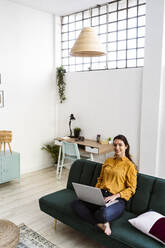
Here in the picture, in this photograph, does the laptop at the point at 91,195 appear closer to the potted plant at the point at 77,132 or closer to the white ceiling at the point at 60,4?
the potted plant at the point at 77,132

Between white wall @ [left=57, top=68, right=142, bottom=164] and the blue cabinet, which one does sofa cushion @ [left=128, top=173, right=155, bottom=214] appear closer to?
white wall @ [left=57, top=68, right=142, bottom=164]

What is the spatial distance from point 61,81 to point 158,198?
11.2 feet

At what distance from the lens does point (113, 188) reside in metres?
2.47

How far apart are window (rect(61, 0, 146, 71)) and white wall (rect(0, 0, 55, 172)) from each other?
67 cm

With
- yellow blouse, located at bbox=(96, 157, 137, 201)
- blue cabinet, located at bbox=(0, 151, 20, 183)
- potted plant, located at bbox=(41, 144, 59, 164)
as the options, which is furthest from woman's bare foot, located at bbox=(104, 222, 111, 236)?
potted plant, located at bbox=(41, 144, 59, 164)

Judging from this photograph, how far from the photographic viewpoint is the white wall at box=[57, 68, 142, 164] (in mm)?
4090

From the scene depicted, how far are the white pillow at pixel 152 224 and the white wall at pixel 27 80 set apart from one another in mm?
3045

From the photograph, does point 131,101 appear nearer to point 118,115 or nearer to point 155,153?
point 118,115

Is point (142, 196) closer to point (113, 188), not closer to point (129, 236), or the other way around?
point (113, 188)

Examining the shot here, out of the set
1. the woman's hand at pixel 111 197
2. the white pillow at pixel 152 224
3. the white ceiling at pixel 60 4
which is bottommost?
the white pillow at pixel 152 224

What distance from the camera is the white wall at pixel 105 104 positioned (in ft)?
13.4

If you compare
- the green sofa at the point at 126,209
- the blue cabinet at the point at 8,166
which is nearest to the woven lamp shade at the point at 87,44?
the green sofa at the point at 126,209

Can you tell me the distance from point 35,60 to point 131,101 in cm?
205

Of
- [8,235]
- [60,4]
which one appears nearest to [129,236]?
[8,235]
